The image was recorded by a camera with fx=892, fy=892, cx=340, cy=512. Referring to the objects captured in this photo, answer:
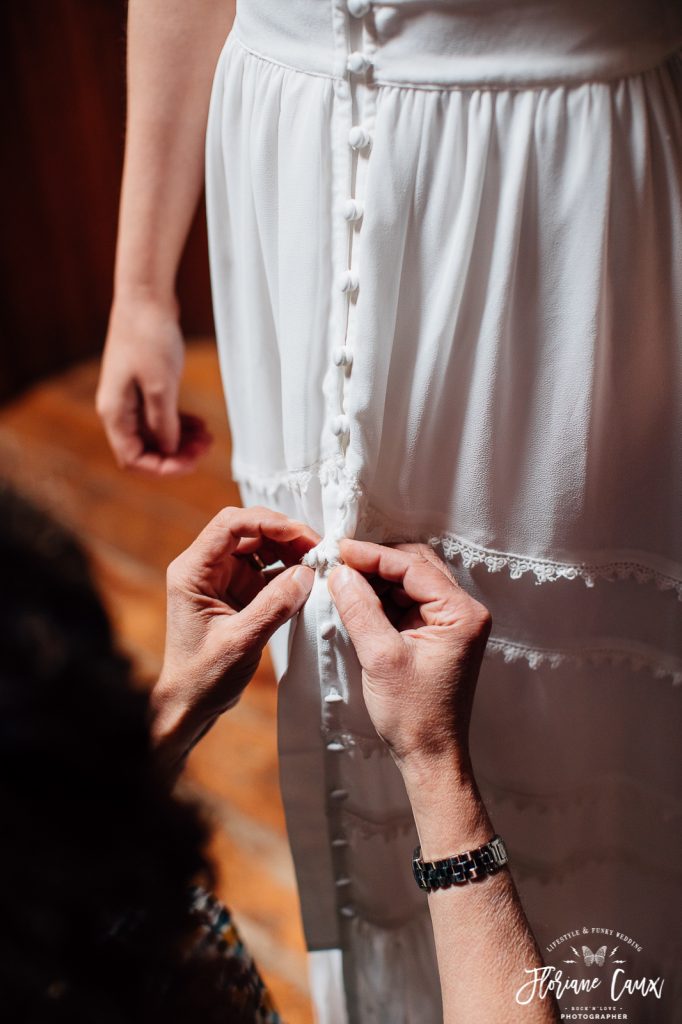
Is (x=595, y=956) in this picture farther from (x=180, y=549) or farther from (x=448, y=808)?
(x=180, y=549)

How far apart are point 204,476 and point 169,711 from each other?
1.23m

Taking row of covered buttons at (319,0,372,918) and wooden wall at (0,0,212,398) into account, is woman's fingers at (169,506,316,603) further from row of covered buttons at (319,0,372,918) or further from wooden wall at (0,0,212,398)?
wooden wall at (0,0,212,398)

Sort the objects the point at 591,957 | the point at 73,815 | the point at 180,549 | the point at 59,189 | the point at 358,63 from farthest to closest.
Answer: the point at 59,189
the point at 180,549
the point at 591,957
the point at 358,63
the point at 73,815

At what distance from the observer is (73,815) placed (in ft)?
1.43

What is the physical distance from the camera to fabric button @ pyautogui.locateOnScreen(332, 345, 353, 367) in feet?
2.00

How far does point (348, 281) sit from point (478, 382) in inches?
4.5

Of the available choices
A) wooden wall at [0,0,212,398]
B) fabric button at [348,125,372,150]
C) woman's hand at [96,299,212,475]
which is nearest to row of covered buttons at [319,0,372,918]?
fabric button at [348,125,372,150]

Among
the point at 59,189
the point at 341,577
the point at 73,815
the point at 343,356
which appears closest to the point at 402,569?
the point at 341,577

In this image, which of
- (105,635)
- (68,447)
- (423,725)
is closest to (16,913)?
(105,635)

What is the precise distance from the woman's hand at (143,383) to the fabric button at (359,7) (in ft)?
1.14

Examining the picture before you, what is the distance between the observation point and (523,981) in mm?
542

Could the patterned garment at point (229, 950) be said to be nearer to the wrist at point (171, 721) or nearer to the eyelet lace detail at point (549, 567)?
the wrist at point (171, 721)

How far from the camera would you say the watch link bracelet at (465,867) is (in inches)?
22.3

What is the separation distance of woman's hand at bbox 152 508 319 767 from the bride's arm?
237 millimetres
